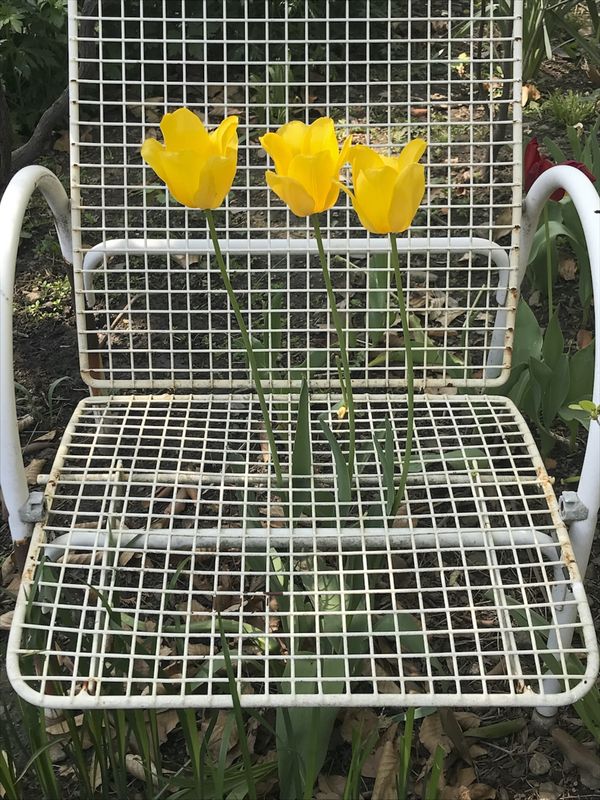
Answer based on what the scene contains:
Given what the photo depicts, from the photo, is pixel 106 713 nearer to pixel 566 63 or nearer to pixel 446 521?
pixel 446 521

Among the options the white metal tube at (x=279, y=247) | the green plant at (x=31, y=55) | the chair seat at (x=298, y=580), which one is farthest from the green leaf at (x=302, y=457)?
the green plant at (x=31, y=55)

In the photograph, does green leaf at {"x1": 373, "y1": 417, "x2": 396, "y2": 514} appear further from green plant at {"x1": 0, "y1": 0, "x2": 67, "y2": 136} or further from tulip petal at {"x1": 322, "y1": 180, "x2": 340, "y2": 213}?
green plant at {"x1": 0, "y1": 0, "x2": 67, "y2": 136}

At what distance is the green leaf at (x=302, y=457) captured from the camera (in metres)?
1.44

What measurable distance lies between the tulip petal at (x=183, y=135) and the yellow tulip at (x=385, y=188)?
0.19m

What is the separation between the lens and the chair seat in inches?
47.1

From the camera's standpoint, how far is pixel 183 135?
3.97 ft

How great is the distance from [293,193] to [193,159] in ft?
0.44

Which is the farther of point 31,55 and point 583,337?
point 31,55

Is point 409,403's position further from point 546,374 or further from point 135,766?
point 135,766

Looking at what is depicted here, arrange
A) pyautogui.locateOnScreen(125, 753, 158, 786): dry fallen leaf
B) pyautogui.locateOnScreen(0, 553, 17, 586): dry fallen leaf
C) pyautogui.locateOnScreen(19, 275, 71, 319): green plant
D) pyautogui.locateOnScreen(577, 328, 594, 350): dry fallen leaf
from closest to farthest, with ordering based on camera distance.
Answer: pyautogui.locateOnScreen(125, 753, 158, 786): dry fallen leaf → pyautogui.locateOnScreen(0, 553, 17, 586): dry fallen leaf → pyautogui.locateOnScreen(577, 328, 594, 350): dry fallen leaf → pyautogui.locateOnScreen(19, 275, 71, 319): green plant

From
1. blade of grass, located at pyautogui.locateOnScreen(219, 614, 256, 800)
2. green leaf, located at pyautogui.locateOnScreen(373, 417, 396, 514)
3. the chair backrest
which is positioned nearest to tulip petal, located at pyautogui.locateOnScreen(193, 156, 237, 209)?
the chair backrest

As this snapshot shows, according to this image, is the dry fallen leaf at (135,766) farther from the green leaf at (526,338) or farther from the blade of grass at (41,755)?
the green leaf at (526,338)

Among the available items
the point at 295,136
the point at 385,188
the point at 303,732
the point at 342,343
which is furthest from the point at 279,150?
the point at 303,732

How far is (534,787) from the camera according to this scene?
5.00ft
